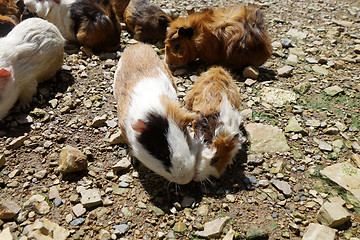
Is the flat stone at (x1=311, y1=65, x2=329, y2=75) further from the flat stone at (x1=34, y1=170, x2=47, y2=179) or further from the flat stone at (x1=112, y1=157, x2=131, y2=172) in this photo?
the flat stone at (x1=34, y1=170, x2=47, y2=179)

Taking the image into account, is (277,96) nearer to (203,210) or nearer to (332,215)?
(332,215)

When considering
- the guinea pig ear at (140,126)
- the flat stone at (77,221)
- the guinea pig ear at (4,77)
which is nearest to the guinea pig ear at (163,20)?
the guinea pig ear at (4,77)

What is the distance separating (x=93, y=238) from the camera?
223 centimetres

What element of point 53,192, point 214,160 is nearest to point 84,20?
point 53,192

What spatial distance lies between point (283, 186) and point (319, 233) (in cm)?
51

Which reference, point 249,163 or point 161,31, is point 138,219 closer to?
point 249,163

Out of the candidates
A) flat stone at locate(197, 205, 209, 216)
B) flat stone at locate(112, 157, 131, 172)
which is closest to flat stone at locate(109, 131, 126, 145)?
flat stone at locate(112, 157, 131, 172)

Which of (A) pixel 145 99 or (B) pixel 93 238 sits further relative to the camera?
(A) pixel 145 99

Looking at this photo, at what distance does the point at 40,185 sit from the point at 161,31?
3221mm

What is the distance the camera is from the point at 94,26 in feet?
14.4

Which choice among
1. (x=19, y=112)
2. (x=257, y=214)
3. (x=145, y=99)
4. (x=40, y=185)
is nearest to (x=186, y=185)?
(x=257, y=214)

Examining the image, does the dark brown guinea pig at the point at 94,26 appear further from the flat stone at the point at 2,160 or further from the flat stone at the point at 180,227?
the flat stone at the point at 180,227

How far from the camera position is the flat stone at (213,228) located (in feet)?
7.23

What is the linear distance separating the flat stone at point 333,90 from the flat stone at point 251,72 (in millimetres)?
889
